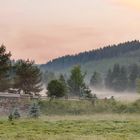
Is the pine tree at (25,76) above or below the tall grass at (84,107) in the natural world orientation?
above

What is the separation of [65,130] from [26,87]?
54565 millimetres

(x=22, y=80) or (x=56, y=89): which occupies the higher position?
(x=22, y=80)

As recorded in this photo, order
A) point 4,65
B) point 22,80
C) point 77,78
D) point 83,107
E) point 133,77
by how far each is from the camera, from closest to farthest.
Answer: point 83,107 < point 4,65 < point 22,80 < point 77,78 < point 133,77

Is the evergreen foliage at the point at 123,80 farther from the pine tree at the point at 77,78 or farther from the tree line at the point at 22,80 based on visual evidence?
the tree line at the point at 22,80

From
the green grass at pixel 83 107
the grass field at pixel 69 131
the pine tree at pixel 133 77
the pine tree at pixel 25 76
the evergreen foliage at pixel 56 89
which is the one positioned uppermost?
the pine tree at pixel 133 77

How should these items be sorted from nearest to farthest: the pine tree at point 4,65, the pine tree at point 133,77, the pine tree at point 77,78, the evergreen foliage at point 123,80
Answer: the pine tree at point 4,65
the pine tree at point 77,78
the pine tree at point 133,77
the evergreen foliage at point 123,80

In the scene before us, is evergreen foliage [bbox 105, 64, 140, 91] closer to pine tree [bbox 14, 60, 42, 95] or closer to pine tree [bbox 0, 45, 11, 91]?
pine tree [bbox 14, 60, 42, 95]

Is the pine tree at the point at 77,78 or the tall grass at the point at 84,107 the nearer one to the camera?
the tall grass at the point at 84,107

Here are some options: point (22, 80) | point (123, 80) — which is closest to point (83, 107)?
point (22, 80)

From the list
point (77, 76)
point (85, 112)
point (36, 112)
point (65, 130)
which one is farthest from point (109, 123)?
point (77, 76)

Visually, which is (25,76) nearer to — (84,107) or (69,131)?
(84,107)

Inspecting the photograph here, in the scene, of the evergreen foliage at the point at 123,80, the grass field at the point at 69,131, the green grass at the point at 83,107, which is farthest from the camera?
the evergreen foliage at the point at 123,80

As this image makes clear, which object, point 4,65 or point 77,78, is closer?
point 4,65

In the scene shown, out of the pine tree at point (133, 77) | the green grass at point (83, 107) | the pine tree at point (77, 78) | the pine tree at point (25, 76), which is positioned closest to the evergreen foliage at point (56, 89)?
the green grass at point (83, 107)
